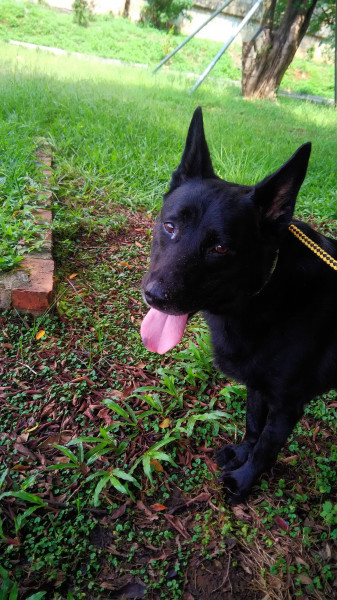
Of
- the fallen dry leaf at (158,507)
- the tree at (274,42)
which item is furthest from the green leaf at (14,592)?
the tree at (274,42)

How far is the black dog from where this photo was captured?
63.8 inches

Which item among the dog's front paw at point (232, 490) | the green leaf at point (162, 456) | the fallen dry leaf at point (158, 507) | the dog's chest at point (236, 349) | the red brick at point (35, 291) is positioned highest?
the dog's chest at point (236, 349)

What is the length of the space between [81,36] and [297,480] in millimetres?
21762

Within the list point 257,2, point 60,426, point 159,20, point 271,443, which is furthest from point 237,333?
point 159,20

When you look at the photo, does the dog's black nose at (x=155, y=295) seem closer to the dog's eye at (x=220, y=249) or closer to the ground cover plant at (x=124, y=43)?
the dog's eye at (x=220, y=249)

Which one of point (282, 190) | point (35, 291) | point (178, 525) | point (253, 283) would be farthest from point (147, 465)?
point (282, 190)

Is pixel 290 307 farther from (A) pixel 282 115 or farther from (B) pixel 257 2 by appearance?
(B) pixel 257 2

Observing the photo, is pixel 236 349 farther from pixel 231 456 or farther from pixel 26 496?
pixel 26 496

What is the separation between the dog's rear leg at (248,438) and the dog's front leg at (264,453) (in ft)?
0.21

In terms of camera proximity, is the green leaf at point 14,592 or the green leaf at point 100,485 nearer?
the green leaf at point 14,592

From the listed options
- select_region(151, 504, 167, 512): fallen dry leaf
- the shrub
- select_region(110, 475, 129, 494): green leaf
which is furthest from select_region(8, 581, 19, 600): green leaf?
the shrub

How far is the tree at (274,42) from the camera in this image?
10.3 meters

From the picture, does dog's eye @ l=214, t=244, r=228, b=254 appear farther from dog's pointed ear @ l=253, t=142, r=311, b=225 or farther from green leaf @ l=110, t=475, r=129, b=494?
green leaf @ l=110, t=475, r=129, b=494

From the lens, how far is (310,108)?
35.5ft
